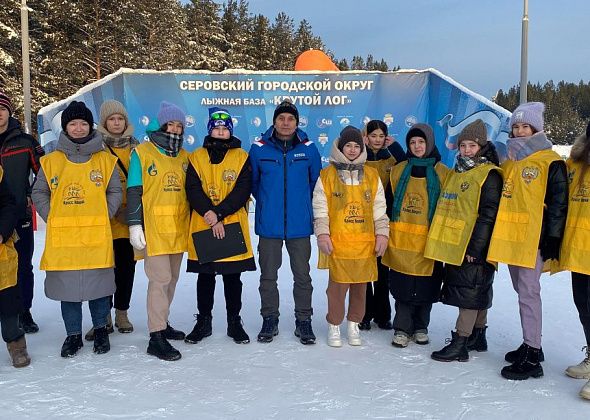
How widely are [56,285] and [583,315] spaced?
11.6 feet

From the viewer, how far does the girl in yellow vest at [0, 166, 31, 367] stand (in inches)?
128

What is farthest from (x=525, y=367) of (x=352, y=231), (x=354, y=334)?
(x=352, y=231)

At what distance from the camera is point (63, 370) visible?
329cm

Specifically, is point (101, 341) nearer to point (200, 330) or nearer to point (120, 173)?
point (200, 330)

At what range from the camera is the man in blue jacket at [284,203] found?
379 centimetres

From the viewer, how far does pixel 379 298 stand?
4.23 metres

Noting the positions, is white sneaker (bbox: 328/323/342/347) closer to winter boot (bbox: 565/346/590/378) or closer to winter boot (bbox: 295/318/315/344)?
A: winter boot (bbox: 295/318/315/344)

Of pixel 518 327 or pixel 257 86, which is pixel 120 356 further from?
pixel 257 86

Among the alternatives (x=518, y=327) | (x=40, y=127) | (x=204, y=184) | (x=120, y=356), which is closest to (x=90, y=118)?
(x=204, y=184)

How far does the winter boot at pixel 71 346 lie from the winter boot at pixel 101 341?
0.11 meters

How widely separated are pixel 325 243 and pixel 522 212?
52.8 inches

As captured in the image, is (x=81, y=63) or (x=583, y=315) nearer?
(x=583, y=315)

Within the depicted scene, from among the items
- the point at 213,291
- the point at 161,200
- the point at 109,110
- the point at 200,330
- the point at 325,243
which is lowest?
the point at 200,330

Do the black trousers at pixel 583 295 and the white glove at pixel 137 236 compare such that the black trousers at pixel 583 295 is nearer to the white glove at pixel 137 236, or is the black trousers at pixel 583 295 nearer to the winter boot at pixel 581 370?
the winter boot at pixel 581 370
